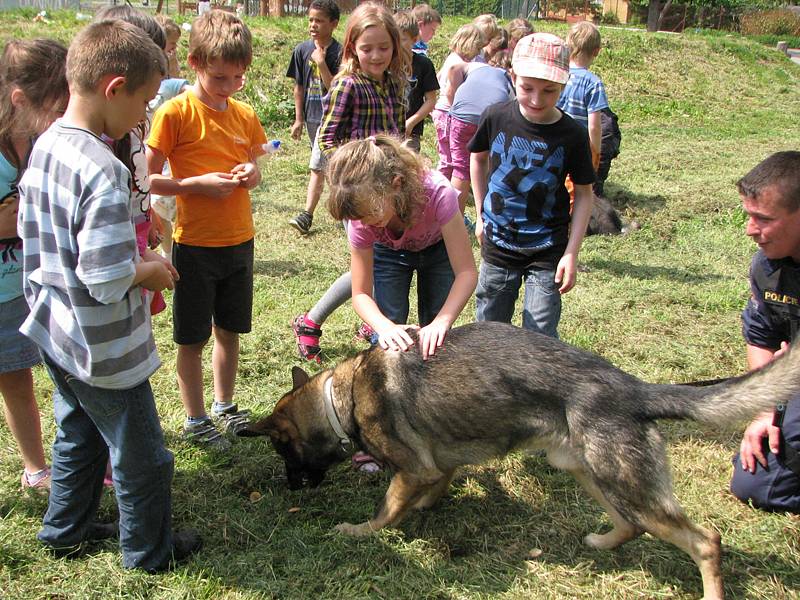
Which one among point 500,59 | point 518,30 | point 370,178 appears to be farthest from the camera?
point 518,30

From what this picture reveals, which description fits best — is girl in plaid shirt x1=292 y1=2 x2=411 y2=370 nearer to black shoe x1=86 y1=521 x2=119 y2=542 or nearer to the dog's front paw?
the dog's front paw

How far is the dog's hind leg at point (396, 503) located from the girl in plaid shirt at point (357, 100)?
184 centimetres

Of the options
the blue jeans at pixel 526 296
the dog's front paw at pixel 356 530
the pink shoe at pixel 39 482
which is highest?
the blue jeans at pixel 526 296

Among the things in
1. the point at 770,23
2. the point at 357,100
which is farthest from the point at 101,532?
the point at 770,23

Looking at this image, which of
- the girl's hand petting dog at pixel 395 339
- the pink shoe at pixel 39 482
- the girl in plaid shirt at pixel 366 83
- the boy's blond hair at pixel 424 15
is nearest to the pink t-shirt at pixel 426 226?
the girl's hand petting dog at pixel 395 339

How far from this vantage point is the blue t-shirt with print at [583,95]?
6.72 meters

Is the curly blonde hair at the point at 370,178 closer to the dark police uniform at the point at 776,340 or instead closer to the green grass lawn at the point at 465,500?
the green grass lawn at the point at 465,500

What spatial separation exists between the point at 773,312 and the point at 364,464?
2269mm

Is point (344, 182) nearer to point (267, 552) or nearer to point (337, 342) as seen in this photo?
point (267, 552)

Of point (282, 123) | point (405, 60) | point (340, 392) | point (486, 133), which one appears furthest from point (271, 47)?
point (340, 392)

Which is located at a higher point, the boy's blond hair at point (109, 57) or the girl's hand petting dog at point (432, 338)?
the boy's blond hair at point (109, 57)

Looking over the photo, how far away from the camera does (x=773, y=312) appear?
10.9 ft

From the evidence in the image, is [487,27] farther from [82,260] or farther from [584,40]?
[82,260]

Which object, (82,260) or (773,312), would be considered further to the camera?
(773,312)
